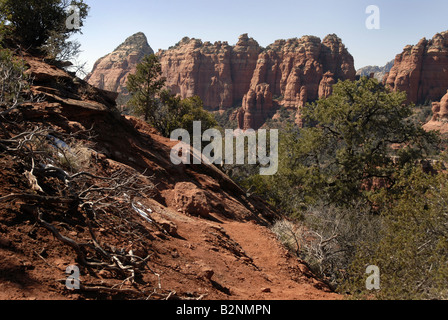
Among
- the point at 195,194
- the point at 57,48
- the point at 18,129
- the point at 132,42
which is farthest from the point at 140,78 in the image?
the point at 132,42

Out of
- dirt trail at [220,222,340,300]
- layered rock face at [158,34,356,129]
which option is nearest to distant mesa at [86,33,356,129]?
layered rock face at [158,34,356,129]

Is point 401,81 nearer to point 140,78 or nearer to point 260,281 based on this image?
point 140,78

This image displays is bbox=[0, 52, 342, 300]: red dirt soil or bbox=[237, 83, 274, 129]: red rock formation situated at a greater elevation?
bbox=[237, 83, 274, 129]: red rock formation

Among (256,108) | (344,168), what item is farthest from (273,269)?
(256,108)

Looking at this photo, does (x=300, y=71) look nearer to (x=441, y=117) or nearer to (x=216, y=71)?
(x=216, y=71)

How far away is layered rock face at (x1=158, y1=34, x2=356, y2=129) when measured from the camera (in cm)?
8181

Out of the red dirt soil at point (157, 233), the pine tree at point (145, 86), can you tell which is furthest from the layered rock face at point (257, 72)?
the red dirt soil at point (157, 233)

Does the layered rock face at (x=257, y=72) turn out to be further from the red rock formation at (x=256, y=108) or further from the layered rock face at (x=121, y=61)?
the layered rock face at (x=121, y=61)

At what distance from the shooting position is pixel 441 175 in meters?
6.25

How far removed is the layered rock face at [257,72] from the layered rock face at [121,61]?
1377 centimetres

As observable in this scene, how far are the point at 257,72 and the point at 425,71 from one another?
4052cm

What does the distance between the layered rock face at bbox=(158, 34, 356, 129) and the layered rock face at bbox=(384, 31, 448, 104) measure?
1397 cm

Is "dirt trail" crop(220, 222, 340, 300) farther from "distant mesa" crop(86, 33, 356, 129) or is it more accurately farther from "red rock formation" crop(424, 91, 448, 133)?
→ "distant mesa" crop(86, 33, 356, 129)

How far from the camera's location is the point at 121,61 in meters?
110
